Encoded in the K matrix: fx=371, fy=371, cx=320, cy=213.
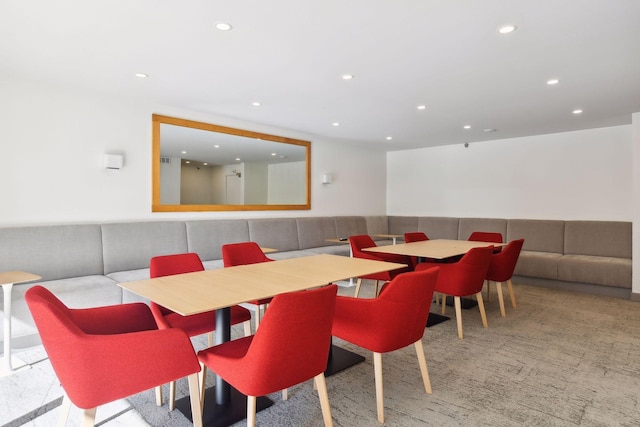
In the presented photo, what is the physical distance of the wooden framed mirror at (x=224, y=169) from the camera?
4.59 meters

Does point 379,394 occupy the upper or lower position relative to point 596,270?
lower

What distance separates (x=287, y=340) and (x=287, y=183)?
15.4 feet

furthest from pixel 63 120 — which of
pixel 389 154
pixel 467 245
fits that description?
pixel 389 154

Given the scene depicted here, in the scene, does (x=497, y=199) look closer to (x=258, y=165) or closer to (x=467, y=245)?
(x=467, y=245)

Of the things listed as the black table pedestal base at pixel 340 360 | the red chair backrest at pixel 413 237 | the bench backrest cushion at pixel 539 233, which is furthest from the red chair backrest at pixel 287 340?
the bench backrest cushion at pixel 539 233

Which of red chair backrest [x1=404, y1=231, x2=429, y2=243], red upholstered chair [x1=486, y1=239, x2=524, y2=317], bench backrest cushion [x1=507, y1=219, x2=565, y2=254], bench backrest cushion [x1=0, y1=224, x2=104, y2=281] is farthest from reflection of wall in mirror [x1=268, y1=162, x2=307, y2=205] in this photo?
bench backrest cushion [x1=507, y1=219, x2=565, y2=254]

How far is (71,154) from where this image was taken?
385 centimetres

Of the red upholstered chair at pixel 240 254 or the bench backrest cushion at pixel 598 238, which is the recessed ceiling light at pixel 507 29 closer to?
the red upholstered chair at pixel 240 254

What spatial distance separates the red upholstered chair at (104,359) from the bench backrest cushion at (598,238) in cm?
592

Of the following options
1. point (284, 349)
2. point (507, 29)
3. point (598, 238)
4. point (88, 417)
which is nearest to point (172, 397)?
point (88, 417)

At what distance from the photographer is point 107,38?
8.66ft

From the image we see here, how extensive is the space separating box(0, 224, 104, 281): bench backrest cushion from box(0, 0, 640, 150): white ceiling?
1446 millimetres

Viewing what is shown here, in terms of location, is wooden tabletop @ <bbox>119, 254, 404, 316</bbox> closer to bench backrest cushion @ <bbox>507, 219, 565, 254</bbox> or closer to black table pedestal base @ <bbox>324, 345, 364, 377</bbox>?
black table pedestal base @ <bbox>324, 345, 364, 377</bbox>

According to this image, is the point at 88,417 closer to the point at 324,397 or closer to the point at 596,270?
the point at 324,397
